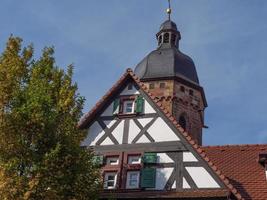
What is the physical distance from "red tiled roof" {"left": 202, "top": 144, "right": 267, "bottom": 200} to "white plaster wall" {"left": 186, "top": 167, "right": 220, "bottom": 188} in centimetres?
118

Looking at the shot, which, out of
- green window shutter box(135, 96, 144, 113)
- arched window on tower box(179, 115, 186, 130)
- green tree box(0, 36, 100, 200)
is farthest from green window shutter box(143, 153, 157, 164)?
arched window on tower box(179, 115, 186, 130)

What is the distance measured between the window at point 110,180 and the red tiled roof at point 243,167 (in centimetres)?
347

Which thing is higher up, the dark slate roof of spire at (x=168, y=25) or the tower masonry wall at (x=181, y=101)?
the dark slate roof of spire at (x=168, y=25)

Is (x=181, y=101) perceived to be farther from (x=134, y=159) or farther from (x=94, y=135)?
(x=134, y=159)

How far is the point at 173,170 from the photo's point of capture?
15.7 meters

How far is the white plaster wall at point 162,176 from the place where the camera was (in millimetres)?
15570

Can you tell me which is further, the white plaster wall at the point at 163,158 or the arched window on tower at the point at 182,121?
the arched window on tower at the point at 182,121

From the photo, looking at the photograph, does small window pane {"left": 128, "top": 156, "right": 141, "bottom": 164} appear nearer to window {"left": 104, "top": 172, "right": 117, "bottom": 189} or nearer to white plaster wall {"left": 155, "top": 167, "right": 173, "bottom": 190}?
window {"left": 104, "top": 172, "right": 117, "bottom": 189}

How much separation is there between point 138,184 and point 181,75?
12.9m

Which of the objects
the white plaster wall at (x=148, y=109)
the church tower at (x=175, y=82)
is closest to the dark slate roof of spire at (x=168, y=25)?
the church tower at (x=175, y=82)

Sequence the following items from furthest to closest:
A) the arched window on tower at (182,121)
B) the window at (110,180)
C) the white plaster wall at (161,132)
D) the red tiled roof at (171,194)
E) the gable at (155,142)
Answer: the arched window on tower at (182,121)
the white plaster wall at (161,132)
the window at (110,180)
the gable at (155,142)
the red tiled roof at (171,194)

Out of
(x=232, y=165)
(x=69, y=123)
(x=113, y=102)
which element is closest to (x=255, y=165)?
(x=232, y=165)

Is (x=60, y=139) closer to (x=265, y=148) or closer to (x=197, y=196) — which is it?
(x=197, y=196)

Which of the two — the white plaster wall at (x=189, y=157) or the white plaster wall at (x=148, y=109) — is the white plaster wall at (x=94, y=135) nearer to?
the white plaster wall at (x=148, y=109)
